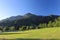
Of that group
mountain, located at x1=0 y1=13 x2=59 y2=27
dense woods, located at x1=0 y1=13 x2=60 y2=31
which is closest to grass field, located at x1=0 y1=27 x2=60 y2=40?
dense woods, located at x1=0 y1=13 x2=60 y2=31

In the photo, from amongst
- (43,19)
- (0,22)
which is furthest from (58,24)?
(43,19)

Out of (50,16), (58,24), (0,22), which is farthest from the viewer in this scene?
(50,16)

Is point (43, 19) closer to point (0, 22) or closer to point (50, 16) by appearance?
point (50, 16)

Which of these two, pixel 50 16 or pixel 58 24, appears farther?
pixel 50 16

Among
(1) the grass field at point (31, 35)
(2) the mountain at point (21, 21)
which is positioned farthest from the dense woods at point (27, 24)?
(1) the grass field at point (31, 35)

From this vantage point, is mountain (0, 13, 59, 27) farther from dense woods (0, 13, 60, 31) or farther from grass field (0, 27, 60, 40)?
grass field (0, 27, 60, 40)

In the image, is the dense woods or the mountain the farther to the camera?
the mountain

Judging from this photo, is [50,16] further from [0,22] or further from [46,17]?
[0,22]

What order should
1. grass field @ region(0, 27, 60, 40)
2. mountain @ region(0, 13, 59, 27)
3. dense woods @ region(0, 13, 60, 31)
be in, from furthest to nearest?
1. mountain @ region(0, 13, 59, 27)
2. dense woods @ region(0, 13, 60, 31)
3. grass field @ region(0, 27, 60, 40)

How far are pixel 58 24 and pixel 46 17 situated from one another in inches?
1213

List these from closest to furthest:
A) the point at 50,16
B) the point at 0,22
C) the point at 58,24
Result: the point at 58,24
the point at 0,22
the point at 50,16

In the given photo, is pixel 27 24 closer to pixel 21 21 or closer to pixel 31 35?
pixel 21 21

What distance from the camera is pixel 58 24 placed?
50594 millimetres

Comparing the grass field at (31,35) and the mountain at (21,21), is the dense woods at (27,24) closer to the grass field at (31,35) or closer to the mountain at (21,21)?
the mountain at (21,21)
